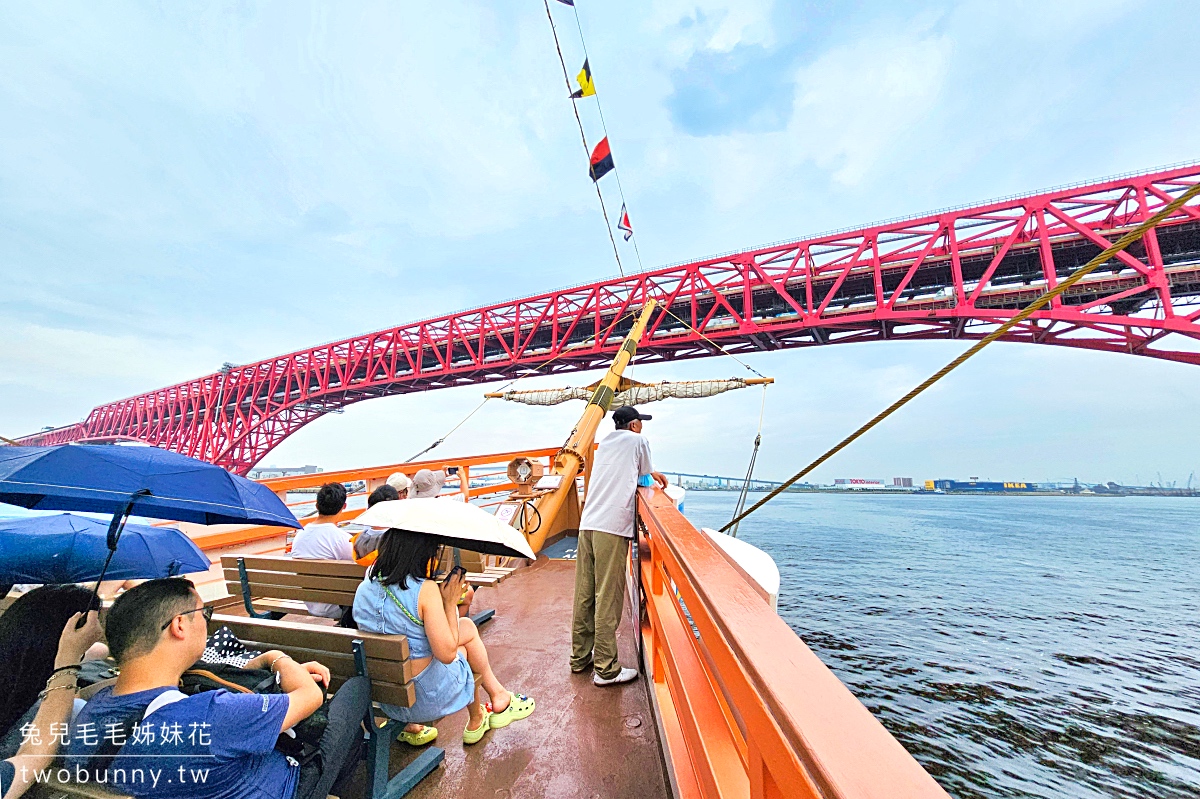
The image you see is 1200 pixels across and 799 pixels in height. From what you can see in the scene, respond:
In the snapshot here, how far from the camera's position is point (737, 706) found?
0.97 m

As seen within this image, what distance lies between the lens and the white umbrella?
6.32ft

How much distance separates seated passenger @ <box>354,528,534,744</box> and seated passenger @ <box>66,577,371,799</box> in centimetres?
53

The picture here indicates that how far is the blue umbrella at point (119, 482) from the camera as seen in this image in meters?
1.75

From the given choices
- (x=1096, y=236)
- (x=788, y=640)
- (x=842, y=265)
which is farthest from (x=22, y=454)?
(x=842, y=265)

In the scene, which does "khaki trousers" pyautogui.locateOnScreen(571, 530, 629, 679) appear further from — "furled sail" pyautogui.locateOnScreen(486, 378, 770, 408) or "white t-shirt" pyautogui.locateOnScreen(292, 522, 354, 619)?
"furled sail" pyautogui.locateOnScreen(486, 378, 770, 408)

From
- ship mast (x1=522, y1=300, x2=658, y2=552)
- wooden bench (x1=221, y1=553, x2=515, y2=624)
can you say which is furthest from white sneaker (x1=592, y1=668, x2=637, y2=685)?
ship mast (x1=522, y1=300, x2=658, y2=552)

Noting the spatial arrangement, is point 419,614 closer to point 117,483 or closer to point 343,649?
point 343,649

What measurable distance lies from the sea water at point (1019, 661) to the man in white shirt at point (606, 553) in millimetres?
3700

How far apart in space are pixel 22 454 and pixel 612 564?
2.79 metres

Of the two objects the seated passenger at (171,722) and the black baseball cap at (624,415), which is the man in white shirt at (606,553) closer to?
the black baseball cap at (624,415)

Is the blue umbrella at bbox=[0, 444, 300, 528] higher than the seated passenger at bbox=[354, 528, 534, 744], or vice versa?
the blue umbrella at bbox=[0, 444, 300, 528]

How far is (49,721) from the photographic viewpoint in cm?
139

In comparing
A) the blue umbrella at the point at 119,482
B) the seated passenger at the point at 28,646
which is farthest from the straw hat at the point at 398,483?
the seated passenger at the point at 28,646

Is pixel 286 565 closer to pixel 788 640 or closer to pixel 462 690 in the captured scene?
pixel 462 690
